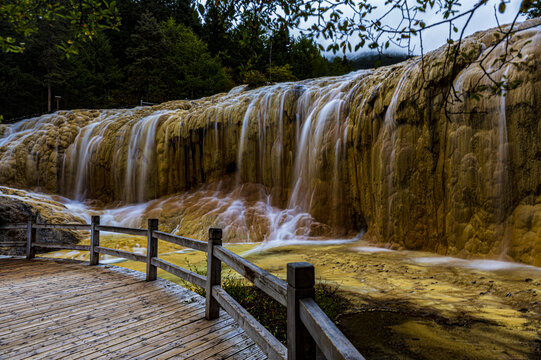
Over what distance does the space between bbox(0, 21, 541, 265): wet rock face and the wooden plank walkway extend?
10.4 ft

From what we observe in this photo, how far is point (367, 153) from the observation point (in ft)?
33.8

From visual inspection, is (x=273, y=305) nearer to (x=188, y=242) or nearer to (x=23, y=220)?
(x=188, y=242)

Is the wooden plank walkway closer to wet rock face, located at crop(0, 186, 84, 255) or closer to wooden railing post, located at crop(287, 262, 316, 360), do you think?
wooden railing post, located at crop(287, 262, 316, 360)

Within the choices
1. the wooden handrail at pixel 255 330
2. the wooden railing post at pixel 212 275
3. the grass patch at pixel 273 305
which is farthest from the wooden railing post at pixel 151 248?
the wooden handrail at pixel 255 330

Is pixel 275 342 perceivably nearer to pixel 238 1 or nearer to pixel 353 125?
pixel 238 1

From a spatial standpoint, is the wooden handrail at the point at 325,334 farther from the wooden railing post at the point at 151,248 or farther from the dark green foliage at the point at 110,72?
the dark green foliage at the point at 110,72

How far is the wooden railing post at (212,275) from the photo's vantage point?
3.53m

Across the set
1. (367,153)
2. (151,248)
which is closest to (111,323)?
(151,248)

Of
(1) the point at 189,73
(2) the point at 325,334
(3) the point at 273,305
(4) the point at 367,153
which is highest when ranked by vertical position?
(1) the point at 189,73

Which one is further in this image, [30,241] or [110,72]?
[110,72]

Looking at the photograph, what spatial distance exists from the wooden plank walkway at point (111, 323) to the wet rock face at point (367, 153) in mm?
3157

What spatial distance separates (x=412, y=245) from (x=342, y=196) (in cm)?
314

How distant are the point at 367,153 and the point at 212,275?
7979 millimetres

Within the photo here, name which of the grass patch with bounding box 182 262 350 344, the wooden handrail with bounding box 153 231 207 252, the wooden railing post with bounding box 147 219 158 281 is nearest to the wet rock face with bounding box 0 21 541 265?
the grass patch with bounding box 182 262 350 344
